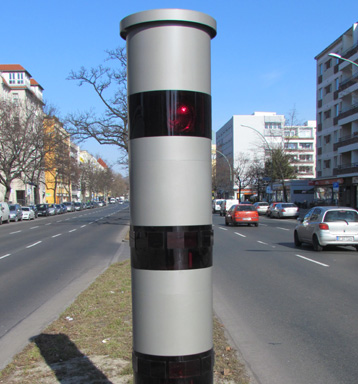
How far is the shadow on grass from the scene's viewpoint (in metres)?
4.02

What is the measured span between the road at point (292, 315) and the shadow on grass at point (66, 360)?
1.59 metres

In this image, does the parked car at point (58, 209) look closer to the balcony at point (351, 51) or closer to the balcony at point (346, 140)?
the balcony at point (346, 140)

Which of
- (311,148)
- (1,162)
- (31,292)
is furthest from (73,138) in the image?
(311,148)

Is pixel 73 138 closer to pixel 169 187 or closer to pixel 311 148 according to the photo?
pixel 169 187

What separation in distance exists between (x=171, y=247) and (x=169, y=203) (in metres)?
0.22

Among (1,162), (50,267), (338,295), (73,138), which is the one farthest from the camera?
(1,162)

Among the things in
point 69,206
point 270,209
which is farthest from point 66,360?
point 69,206

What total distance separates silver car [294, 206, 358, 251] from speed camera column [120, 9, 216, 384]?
13.4 metres

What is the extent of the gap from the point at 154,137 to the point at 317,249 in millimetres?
14198

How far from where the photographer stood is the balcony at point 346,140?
4944 centimetres

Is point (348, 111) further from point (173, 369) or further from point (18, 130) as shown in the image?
point (173, 369)

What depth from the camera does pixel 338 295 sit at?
8117 millimetres

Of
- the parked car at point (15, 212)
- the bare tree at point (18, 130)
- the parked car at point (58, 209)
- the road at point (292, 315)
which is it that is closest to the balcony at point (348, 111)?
the bare tree at point (18, 130)

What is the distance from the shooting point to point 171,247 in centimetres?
218
